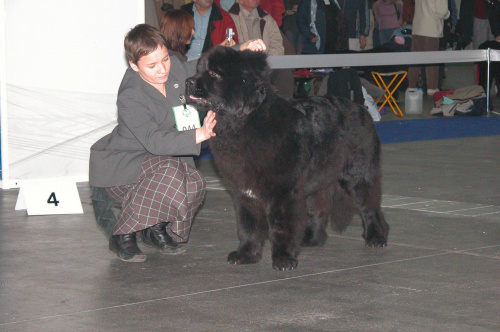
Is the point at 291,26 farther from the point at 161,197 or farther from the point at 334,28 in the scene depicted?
the point at 161,197

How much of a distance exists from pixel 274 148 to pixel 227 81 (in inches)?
17.6

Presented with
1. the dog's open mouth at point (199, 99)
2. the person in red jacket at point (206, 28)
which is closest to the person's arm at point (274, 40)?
the person in red jacket at point (206, 28)

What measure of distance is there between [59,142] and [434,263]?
3927mm

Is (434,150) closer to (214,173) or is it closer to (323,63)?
(323,63)

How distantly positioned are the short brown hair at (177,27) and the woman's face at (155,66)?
2.07 m

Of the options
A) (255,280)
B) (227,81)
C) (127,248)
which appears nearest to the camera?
(227,81)

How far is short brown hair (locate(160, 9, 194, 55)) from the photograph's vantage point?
21.4ft

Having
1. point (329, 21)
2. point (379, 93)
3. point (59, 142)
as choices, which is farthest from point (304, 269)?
point (329, 21)

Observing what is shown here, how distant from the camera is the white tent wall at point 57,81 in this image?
22.5 feet

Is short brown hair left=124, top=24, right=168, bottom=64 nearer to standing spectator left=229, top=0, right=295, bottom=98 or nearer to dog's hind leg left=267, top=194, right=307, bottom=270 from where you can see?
dog's hind leg left=267, top=194, right=307, bottom=270

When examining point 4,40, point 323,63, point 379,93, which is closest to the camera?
point 4,40

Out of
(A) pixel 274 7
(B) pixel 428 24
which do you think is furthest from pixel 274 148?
(B) pixel 428 24

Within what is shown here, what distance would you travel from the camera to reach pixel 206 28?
9.01 m

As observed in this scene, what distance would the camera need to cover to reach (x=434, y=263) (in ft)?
14.1
